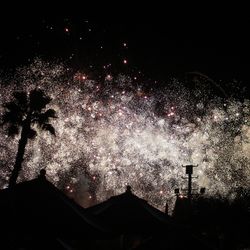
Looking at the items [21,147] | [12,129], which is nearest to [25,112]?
[12,129]

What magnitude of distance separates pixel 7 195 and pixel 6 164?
18.5 meters

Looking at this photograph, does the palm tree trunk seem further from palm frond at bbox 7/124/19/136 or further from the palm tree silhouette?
palm frond at bbox 7/124/19/136

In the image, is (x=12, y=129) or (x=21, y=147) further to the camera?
(x=12, y=129)

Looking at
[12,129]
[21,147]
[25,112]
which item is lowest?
[21,147]

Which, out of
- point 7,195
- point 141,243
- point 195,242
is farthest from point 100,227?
point 195,242

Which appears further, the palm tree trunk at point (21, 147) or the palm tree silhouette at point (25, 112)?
the palm tree silhouette at point (25, 112)

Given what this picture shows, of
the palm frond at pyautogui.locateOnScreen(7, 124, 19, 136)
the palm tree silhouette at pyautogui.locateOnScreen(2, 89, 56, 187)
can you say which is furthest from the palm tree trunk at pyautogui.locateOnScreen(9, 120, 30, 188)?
the palm frond at pyautogui.locateOnScreen(7, 124, 19, 136)

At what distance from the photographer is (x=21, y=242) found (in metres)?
17.2

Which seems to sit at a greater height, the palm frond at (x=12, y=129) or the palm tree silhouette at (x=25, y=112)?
the palm tree silhouette at (x=25, y=112)

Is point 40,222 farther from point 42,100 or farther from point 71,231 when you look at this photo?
point 42,100

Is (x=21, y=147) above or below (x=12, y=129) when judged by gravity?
below

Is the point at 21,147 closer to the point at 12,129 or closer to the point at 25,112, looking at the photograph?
the point at 12,129

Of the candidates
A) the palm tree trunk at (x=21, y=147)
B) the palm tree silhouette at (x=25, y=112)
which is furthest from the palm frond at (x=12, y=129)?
the palm tree trunk at (x=21, y=147)

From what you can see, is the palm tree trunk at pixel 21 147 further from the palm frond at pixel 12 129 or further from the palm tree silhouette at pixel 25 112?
the palm frond at pixel 12 129
